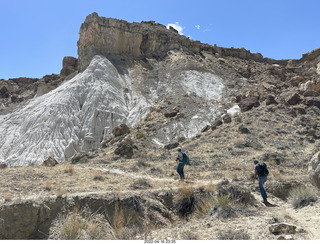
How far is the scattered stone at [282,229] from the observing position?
526cm

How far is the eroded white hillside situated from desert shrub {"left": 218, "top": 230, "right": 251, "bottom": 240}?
670 inches

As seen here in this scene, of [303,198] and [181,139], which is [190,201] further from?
[181,139]

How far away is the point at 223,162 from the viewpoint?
50.2ft

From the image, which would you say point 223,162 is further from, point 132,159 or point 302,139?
point 302,139

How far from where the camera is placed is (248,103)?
2597cm

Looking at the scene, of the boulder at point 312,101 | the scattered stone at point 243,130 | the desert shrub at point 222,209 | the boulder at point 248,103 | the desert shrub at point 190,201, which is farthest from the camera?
the boulder at point 248,103

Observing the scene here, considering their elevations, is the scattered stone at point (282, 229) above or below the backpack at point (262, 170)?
below

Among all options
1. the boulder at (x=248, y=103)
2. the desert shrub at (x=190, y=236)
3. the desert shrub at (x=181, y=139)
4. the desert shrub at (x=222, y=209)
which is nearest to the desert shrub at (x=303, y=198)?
the desert shrub at (x=222, y=209)

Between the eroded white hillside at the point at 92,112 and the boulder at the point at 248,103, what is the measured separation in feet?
8.67

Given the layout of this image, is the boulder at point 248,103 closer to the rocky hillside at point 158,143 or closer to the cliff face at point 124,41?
the rocky hillside at point 158,143

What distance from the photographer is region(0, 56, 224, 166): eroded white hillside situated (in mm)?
24281

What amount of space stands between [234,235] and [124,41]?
37.1 metres

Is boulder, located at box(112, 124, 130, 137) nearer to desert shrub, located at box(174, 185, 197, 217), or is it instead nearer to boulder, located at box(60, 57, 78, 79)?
desert shrub, located at box(174, 185, 197, 217)

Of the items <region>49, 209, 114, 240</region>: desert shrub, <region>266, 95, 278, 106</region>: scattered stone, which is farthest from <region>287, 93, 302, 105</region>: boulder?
<region>49, 209, 114, 240</region>: desert shrub
